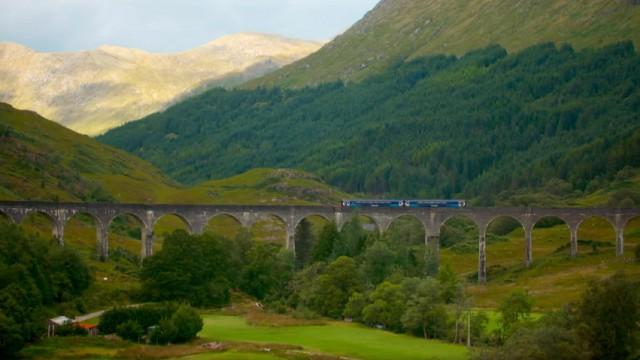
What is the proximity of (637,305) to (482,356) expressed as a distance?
33.0 ft

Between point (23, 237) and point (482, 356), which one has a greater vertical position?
point (23, 237)

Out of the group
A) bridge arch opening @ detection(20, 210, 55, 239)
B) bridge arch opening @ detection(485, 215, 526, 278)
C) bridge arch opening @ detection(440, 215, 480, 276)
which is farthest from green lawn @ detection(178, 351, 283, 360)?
bridge arch opening @ detection(440, 215, 480, 276)

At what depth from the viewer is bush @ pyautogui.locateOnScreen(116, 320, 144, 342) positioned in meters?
86.4

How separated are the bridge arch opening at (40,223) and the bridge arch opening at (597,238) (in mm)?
65734

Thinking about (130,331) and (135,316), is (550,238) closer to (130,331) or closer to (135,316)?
(135,316)

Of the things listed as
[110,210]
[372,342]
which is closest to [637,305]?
[372,342]

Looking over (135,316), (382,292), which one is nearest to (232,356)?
(135,316)

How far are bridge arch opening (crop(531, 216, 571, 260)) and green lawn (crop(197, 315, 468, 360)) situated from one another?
58.1m

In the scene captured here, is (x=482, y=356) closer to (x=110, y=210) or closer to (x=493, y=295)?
(x=493, y=295)

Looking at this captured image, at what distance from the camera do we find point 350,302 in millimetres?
102750

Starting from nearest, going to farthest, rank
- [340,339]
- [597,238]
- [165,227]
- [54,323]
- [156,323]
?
[340,339] < [54,323] < [156,323] < [597,238] < [165,227]

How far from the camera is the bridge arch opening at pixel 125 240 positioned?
135375 millimetres

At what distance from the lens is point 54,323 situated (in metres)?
87.4

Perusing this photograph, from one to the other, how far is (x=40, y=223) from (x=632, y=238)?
7851 cm
